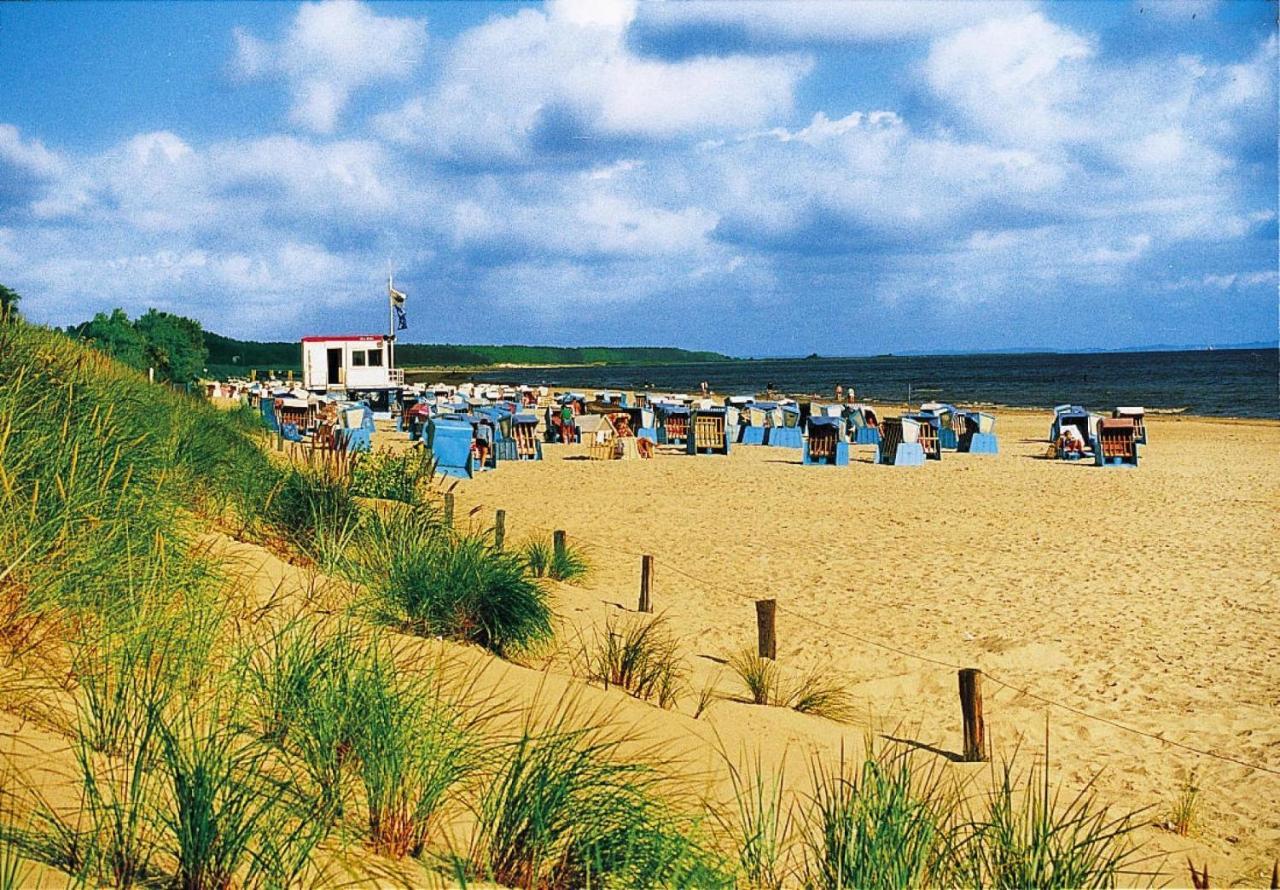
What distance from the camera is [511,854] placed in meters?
2.60

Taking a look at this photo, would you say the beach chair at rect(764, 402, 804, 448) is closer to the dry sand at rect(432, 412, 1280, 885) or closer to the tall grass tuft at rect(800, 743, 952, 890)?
the dry sand at rect(432, 412, 1280, 885)

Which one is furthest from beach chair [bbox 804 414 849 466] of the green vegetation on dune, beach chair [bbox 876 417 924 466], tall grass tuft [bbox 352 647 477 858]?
tall grass tuft [bbox 352 647 477 858]

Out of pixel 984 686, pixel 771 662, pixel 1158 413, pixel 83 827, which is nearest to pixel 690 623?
pixel 771 662

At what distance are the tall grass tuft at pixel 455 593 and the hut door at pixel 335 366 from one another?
105ft

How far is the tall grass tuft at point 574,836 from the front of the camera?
8.14 ft

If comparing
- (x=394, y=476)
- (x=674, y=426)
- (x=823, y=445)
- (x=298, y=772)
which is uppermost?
(x=394, y=476)

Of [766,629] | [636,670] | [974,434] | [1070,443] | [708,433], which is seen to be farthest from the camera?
[974,434]

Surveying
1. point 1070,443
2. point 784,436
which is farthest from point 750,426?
point 1070,443

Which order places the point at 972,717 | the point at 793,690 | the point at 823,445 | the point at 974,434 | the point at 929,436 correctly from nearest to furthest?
the point at 972,717, the point at 793,690, the point at 823,445, the point at 929,436, the point at 974,434

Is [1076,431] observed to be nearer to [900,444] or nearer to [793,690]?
[900,444]

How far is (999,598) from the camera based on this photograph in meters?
8.42

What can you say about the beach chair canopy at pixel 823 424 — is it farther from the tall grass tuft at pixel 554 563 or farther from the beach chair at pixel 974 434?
the tall grass tuft at pixel 554 563

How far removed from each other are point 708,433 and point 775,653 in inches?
556

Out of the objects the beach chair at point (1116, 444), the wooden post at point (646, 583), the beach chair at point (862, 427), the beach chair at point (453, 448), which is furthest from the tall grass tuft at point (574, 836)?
the beach chair at point (862, 427)
